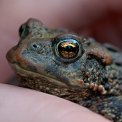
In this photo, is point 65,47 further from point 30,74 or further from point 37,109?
point 37,109

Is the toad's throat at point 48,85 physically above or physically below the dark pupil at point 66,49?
below

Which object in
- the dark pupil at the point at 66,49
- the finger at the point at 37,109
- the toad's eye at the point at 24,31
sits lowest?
the finger at the point at 37,109

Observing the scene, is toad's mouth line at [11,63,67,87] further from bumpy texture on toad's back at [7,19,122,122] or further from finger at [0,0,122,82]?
finger at [0,0,122,82]

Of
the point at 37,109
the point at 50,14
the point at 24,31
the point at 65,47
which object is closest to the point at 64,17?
the point at 50,14

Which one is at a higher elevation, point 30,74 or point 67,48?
point 67,48

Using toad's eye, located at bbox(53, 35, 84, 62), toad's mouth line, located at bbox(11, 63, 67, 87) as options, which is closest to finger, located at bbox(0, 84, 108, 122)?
toad's mouth line, located at bbox(11, 63, 67, 87)

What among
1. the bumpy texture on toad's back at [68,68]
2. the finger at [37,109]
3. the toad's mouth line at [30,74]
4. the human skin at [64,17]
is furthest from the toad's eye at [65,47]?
the human skin at [64,17]

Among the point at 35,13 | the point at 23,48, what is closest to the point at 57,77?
the point at 23,48

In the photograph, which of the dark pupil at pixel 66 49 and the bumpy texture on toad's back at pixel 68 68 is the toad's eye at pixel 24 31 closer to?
the bumpy texture on toad's back at pixel 68 68
